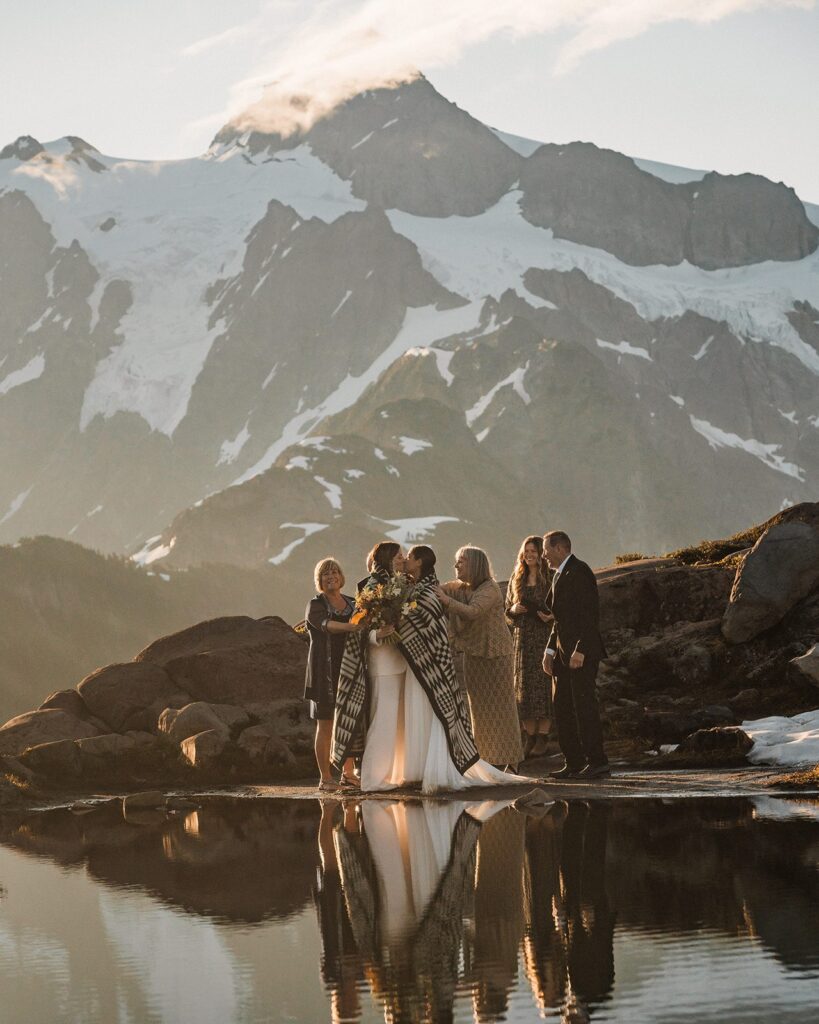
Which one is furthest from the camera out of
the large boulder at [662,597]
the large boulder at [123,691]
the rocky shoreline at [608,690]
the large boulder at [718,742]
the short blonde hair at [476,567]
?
the large boulder at [662,597]

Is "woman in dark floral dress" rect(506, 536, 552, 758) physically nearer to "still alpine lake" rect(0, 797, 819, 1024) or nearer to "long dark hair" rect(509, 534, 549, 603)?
"long dark hair" rect(509, 534, 549, 603)

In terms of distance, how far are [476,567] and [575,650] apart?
1291mm

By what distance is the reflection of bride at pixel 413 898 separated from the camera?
6.14m

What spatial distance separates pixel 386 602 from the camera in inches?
552

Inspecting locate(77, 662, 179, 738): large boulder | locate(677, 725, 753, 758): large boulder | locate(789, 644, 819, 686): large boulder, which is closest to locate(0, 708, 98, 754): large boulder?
locate(77, 662, 179, 738): large boulder

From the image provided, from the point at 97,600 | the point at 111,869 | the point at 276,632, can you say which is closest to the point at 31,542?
the point at 97,600

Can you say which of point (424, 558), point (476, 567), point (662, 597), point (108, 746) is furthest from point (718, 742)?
point (108, 746)

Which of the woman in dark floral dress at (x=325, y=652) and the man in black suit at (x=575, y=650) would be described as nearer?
the man in black suit at (x=575, y=650)

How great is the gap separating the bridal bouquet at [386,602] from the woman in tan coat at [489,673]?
754mm

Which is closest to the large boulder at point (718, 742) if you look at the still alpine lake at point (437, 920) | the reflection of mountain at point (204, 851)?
the still alpine lake at point (437, 920)

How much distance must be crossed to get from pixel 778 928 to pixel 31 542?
191183mm

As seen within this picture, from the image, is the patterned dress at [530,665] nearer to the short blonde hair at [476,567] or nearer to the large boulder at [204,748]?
the short blonde hair at [476,567]

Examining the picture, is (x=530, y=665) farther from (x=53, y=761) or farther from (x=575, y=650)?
(x=53, y=761)

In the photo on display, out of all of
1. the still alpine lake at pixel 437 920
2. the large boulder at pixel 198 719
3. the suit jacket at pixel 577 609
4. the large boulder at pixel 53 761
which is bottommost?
the still alpine lake at pixel 437 920
